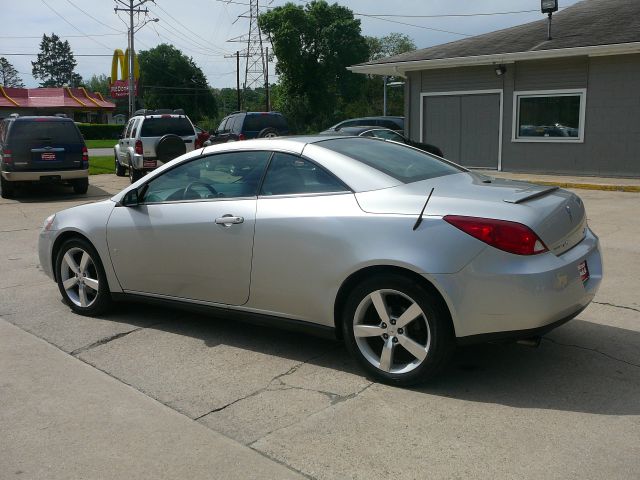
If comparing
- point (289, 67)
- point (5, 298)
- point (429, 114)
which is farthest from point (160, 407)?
point (289, 67)

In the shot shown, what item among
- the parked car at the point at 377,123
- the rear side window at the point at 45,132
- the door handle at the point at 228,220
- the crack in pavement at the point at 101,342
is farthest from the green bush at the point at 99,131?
the door handle at the point at 228,220

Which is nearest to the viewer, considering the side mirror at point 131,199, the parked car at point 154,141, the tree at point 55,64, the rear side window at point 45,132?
the side mirror at point 131,199

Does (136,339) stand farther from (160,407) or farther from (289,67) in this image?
(289,67)

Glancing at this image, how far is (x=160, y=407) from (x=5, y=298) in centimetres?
348

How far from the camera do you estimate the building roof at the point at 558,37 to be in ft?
53.8

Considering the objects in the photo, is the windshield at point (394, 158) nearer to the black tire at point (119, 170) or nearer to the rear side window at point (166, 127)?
the rear side window at point (166, 127)

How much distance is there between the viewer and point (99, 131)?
212 feet

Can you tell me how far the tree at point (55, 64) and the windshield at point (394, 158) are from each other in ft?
510

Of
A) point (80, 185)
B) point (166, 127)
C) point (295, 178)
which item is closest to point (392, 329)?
point (295, 178)

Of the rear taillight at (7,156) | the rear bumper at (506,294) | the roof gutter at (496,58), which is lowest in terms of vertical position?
the rear bumper at (506,294)

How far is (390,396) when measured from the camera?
4008mm

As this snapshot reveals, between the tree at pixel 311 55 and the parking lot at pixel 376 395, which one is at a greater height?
the tree at pixel 311 55

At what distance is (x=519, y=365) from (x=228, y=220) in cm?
224

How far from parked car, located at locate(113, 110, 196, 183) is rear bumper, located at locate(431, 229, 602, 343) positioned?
43.1 feet
